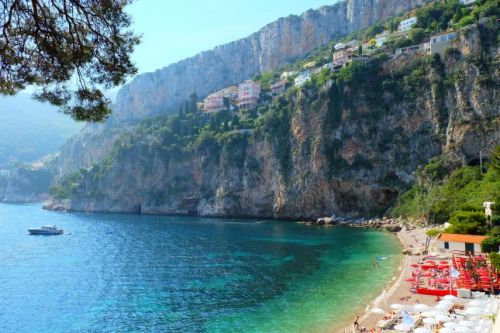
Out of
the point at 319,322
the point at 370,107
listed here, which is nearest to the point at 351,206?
the point at 370,107

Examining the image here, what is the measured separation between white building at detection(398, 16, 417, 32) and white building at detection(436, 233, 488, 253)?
58249 mm

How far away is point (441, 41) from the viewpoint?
6506 cm

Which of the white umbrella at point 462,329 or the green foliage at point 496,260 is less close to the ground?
the green foliage at point 496,260

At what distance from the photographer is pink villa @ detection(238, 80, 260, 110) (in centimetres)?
10469

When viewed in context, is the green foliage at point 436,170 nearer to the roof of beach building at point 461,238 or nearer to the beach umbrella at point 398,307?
the roof of beach building at point 461,238

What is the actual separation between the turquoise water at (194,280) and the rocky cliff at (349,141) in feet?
44.3

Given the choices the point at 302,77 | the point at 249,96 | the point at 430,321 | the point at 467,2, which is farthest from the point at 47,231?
the point at 467,2

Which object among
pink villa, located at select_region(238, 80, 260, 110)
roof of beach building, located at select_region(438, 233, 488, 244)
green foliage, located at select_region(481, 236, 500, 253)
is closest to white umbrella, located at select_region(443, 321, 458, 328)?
green foliage, located at select_region(481, 236, 500, 253)

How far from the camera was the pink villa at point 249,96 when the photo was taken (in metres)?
105

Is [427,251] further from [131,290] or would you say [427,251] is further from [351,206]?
[351,206]

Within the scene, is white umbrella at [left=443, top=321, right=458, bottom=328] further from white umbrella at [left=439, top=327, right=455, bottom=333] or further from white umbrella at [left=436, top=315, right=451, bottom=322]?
white umbrella at [left=436, top=315, right=451, bottom=322]

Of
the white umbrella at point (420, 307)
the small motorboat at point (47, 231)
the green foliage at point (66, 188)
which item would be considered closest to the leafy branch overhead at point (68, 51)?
the white umbrella at point (420, 307)

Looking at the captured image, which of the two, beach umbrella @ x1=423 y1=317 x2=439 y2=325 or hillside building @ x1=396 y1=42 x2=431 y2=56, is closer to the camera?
beach umbrella @ x1=423 y1=317 x2=439 y2=325

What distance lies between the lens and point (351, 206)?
70.1 m
